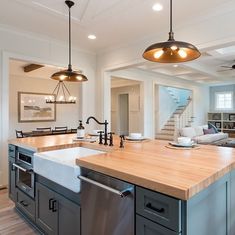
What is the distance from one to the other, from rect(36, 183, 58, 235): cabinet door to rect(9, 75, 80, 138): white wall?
203 inches

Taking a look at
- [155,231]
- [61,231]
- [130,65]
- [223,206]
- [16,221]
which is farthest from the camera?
[130,65]

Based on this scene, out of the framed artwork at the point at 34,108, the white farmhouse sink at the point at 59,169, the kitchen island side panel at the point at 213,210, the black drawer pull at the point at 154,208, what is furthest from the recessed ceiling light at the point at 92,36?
the framed artwork at the point at 34,108

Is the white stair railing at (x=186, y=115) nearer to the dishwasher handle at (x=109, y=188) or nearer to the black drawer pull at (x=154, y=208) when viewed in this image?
the dishwasher handle at (x=109, y=188)

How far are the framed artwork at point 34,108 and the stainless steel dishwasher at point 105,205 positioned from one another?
238 inches

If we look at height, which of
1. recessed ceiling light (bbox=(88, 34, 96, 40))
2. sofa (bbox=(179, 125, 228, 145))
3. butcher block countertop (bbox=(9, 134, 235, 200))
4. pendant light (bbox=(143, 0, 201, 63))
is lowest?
sofa (bbox=(179, 125, 228, 145))

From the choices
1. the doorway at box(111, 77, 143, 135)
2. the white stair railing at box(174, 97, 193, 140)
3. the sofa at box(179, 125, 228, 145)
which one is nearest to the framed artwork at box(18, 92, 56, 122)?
the doorway at box(111, 77, 143, 135)

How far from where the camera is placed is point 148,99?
6.59 meters

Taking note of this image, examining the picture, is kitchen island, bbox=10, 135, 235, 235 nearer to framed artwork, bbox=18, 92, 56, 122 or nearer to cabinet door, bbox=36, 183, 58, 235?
cabinet door, bbox=36, 183, 58, 235

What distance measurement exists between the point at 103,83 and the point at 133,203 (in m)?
3.94

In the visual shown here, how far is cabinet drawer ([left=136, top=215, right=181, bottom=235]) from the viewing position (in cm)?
104

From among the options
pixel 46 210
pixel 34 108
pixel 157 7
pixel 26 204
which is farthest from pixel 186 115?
pixel 46 210

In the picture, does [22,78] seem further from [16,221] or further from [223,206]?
[223,206]

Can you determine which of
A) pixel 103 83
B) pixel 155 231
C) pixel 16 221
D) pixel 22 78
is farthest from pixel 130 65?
pixel 22 78

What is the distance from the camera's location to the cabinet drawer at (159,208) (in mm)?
990
